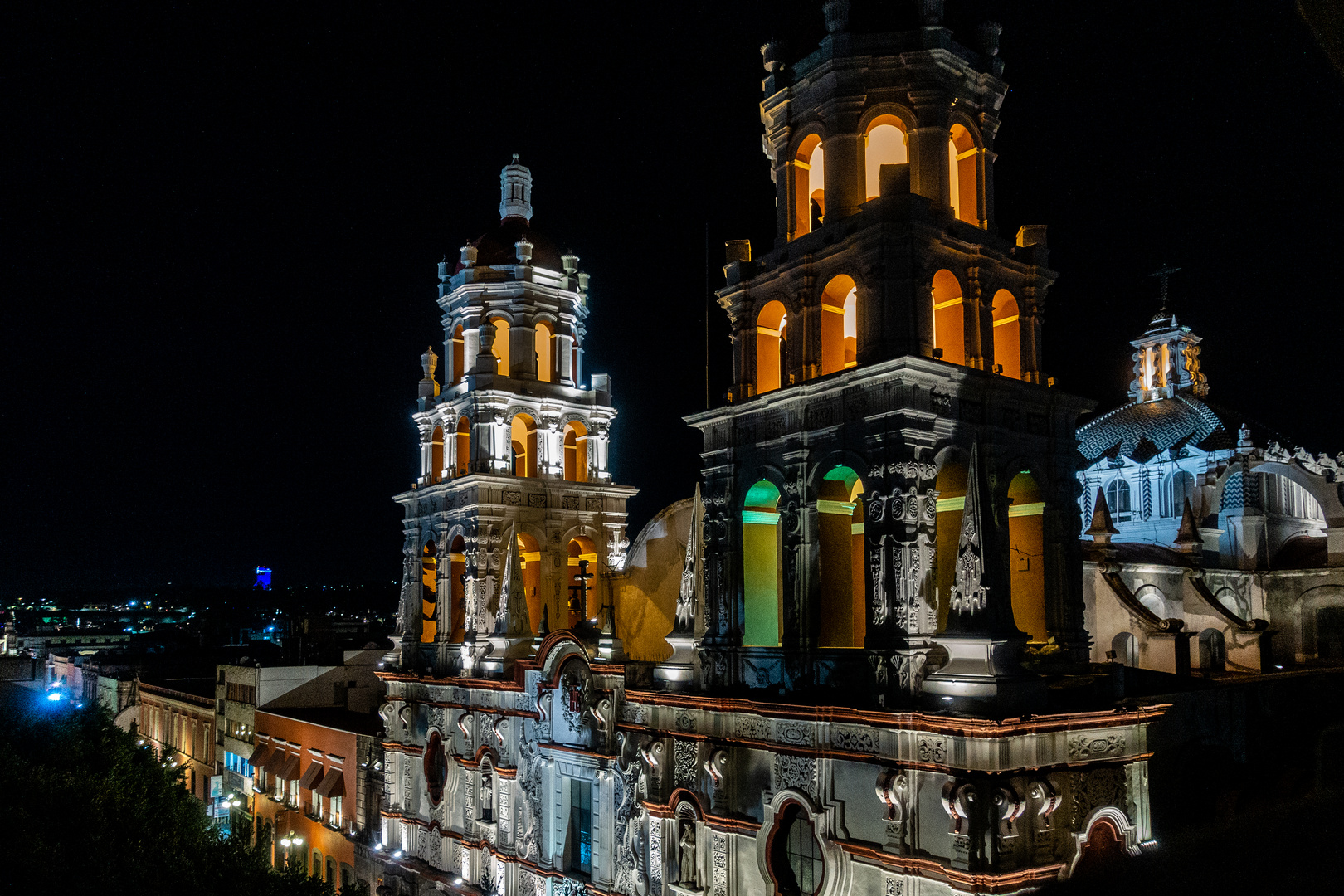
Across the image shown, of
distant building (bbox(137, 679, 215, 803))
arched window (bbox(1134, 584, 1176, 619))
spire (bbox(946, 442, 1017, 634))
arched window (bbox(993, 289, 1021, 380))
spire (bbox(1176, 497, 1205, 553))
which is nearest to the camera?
spire (bbox(946, 442, 1017, 634))

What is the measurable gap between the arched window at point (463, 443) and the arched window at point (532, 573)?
2908 mm

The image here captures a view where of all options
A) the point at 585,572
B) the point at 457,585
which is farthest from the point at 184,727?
the point at 585,572

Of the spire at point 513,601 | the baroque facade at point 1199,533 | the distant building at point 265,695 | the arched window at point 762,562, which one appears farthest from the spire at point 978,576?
the distant building at point 265,695

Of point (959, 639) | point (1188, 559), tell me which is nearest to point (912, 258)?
point (959, 639)

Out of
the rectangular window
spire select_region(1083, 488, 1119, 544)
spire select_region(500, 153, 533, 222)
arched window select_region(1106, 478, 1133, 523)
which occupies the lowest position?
the rectangular window

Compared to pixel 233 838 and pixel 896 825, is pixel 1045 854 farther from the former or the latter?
pixel 233 838

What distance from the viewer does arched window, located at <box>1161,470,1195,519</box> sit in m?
47.2

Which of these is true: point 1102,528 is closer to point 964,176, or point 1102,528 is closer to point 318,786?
point 964,176

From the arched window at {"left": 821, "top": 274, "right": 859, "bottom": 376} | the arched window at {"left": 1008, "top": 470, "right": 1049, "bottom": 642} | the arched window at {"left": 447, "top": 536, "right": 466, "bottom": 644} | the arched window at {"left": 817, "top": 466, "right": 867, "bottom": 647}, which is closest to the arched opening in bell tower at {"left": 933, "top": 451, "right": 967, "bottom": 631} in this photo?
the arched window at {"left": 1008, "top": 470, "right": 1049, "bottom": 642}

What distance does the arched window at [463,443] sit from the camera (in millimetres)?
32062

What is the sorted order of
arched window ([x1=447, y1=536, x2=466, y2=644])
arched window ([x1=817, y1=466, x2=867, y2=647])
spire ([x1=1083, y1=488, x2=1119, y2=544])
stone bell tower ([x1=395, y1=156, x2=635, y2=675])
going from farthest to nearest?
spire ([x1=1083, y1=488, x2=1119, y2=544])
arched window ([x1=447, y1=536, x2=466, y2=644])
stone bell tower ([x1=395, y1=156, x2=635, y2=675])
arched window ([x1=817, y1=466, x2=867, y2=647])

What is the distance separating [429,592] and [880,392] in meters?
19.4

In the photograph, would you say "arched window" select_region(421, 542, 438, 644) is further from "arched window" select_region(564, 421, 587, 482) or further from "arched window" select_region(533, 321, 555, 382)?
"arched window" select_region(533, 321, 555, 382)

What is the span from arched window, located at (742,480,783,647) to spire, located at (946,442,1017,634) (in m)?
5.24
